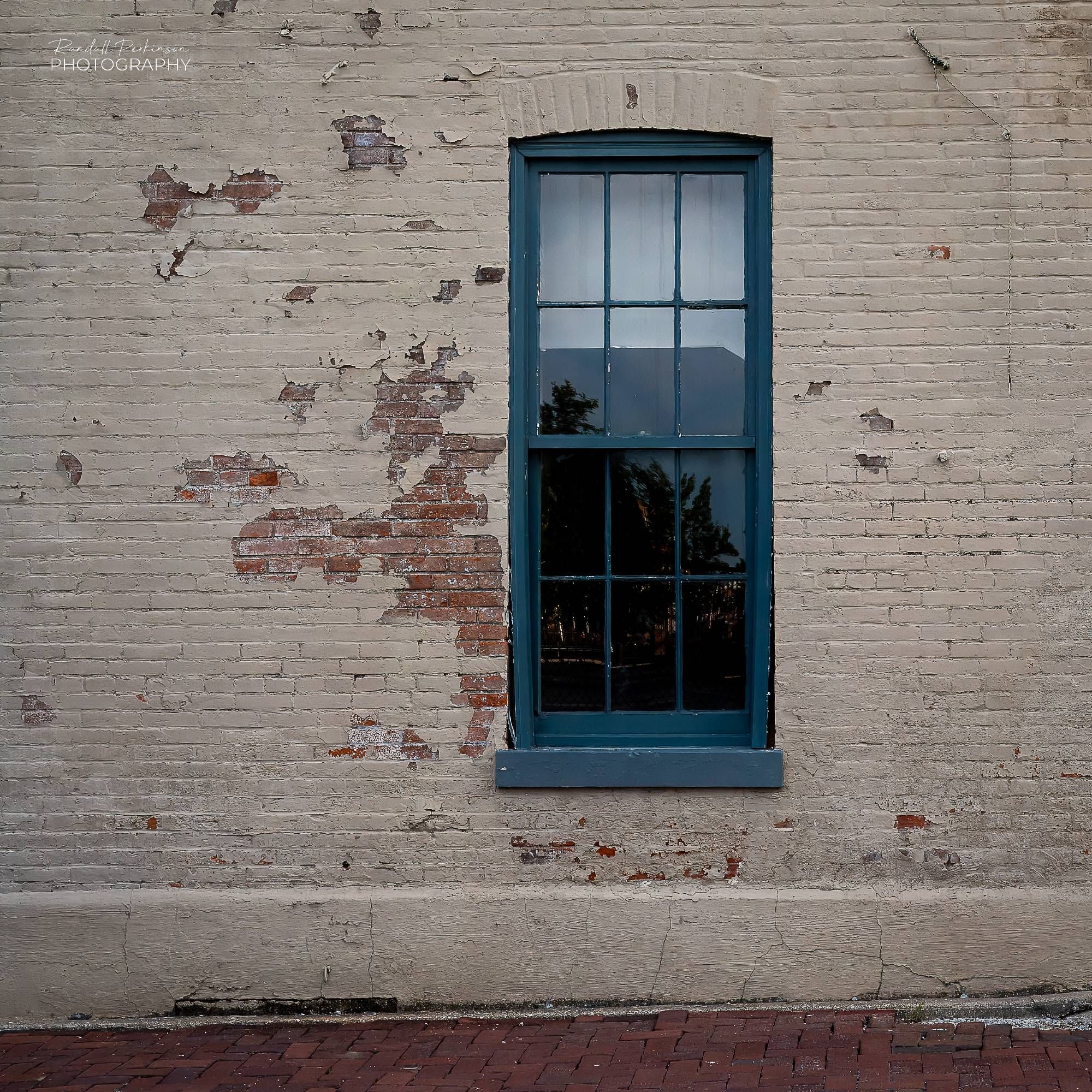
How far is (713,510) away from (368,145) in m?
2.23

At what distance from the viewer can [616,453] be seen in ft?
16.7

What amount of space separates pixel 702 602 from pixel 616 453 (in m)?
0.78

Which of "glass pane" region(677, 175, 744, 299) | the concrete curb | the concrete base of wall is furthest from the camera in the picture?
"glass pane" region(677, 175, 744, 299)

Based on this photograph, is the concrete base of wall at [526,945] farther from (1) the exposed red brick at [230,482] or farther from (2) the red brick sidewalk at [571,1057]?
(1) the exposed red brick at [230,482]

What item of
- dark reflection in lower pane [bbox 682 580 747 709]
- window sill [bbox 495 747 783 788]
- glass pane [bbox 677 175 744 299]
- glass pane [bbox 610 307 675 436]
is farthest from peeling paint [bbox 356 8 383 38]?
window sill [bbox 495 747 783 788]

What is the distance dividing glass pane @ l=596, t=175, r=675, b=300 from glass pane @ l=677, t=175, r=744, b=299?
0.06m

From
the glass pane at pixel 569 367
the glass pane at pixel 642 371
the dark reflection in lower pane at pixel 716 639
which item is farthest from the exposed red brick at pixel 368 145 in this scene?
the dark reflection in lower pane at pixel 716 639

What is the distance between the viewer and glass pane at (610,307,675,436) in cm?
508

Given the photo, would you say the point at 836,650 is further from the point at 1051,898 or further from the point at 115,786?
the point at 115,786

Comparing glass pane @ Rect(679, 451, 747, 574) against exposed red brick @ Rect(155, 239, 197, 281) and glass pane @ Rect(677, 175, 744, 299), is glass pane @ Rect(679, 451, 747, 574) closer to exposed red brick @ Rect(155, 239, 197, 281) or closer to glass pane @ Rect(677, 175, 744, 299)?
glass pane @ Rect(677, 175, 744, 299)

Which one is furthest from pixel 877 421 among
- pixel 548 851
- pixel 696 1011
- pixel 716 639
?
pixel 696 1011

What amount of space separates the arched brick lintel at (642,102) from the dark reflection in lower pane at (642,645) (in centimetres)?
203

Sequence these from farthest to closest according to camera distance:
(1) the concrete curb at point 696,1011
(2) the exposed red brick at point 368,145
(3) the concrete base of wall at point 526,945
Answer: (2) the exposed red brick at point 368,145 → (3) the concrete base of wall at point 526,945 → (1) the concrete curb at point 696,1011

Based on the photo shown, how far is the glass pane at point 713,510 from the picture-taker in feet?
16.6
